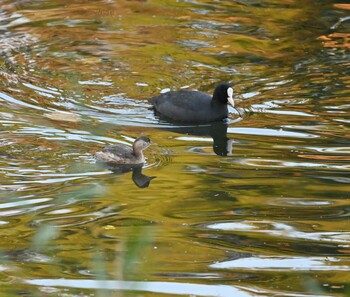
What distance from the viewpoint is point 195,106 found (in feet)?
40.1

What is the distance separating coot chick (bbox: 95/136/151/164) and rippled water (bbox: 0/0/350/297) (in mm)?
159

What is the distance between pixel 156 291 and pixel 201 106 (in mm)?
5842

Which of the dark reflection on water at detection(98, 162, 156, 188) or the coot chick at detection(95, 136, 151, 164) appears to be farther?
the coot chick at detection(95, 136, 151, 164)

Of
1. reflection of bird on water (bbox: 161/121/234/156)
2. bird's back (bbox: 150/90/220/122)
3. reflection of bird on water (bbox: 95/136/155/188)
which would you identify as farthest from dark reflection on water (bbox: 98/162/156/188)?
bird's back (bbox: 150/90/220/122)

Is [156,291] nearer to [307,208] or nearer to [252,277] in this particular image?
[252,277]

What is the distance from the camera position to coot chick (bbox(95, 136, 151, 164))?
980 cm

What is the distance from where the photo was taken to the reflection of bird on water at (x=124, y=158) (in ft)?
32.1

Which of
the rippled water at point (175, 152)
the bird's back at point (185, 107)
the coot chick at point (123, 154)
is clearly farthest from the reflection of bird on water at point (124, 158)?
the bird's back at point (185, 107)

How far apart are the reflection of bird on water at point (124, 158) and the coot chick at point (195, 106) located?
216cm

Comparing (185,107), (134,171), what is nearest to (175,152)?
(134,171)

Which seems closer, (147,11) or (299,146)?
(299,146)

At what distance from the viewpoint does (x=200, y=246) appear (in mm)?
7680

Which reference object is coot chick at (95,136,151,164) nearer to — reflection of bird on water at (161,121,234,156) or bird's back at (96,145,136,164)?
bird's back at (96,145,136,164)

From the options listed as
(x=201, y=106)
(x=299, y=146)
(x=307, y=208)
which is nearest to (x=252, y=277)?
(x=307, y=208)
